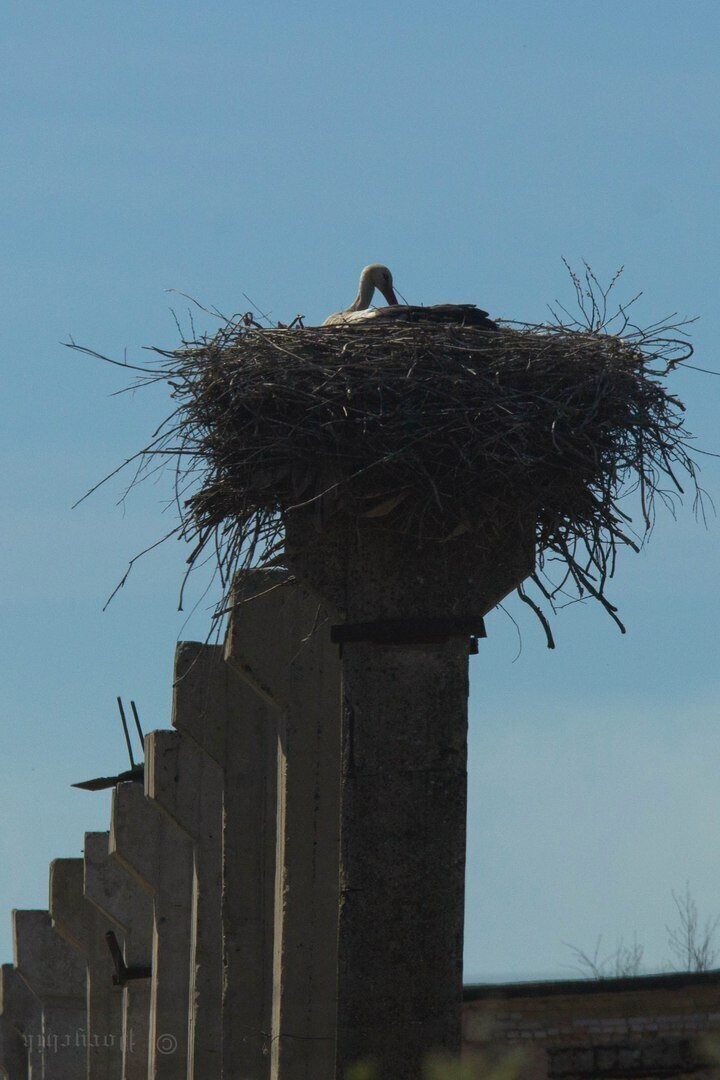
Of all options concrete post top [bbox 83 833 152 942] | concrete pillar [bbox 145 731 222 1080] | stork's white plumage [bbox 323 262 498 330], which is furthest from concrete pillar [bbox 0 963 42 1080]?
stork's white plumage [bbox 323 262 498 330]

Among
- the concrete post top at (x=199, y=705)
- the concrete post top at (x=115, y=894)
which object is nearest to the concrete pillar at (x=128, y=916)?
the concrete post top at (x=115, y=894)

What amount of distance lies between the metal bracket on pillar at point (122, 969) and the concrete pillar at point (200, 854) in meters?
3.37

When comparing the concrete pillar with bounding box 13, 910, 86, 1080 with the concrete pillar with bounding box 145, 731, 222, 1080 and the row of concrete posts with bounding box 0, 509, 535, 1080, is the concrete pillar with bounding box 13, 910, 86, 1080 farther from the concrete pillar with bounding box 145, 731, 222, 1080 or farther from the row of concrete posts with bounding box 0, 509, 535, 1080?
the concrete pillar with bounding box 145, 731, 222, 1080

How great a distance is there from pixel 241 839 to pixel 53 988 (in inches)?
389

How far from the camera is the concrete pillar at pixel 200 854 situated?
1300 centimetres

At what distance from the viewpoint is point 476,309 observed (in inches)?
367

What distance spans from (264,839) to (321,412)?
4456mm

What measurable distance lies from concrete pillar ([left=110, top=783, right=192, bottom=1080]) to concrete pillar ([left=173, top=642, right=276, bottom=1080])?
212 cm

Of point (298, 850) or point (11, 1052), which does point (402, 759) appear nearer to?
point (298, 850)

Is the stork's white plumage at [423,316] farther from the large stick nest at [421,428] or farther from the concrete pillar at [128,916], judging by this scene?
the concrete pillar at [128,916]

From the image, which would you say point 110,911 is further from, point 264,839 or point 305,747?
point 305,747

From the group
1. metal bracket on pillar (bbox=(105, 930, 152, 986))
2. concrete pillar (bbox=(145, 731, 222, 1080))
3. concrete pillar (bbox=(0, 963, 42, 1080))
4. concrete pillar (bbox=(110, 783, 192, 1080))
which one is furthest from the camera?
concrete pillar (bbox=(0, 963, 42, 1080))

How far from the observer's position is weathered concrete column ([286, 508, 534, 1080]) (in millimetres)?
7680

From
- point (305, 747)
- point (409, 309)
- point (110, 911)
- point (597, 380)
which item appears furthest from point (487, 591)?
point (110, 911)
